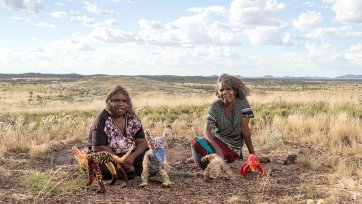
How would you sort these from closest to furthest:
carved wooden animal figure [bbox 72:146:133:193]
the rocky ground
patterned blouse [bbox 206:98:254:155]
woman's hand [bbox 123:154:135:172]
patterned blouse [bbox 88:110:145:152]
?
1. the rocky ground
2. carved wooden animal figure [bbox 72:146:133:193]
3. woman's hand [bbox 123:154:135:172]
4. patterned blouse [bbox 88:110:145:152]
5. patterned blouse [bbox 206:98:254:155]

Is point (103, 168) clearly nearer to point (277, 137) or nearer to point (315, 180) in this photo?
point (315, 180)

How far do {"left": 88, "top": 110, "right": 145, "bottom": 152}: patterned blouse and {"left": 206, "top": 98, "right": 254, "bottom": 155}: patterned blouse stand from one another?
3.43ft

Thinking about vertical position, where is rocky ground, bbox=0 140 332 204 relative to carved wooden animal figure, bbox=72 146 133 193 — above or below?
below

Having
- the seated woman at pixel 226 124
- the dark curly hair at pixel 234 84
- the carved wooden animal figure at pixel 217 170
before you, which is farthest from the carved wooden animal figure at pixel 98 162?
the dark curly hair at pixel 234 84

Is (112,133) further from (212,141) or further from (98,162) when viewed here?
(212,141)

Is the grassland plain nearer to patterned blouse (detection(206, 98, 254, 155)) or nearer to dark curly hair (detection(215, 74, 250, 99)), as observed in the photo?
patterned blouse (detection(206, 98, 254, 155))

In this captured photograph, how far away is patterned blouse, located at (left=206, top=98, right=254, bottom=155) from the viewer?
6453 millimetres

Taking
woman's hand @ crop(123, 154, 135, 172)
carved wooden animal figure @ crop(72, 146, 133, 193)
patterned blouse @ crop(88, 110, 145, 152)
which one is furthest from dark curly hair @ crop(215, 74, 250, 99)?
carved wooden animal figure @ crop(72, 146, 133, 193)

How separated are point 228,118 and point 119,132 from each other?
152 centimetres

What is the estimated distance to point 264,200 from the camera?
4750 millimetres

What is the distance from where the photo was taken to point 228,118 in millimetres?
6496

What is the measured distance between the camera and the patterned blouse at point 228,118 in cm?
645

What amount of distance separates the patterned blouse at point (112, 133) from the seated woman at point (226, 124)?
928mm

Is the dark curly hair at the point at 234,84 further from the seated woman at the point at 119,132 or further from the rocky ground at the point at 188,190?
the seated woman at the point at 119,132
